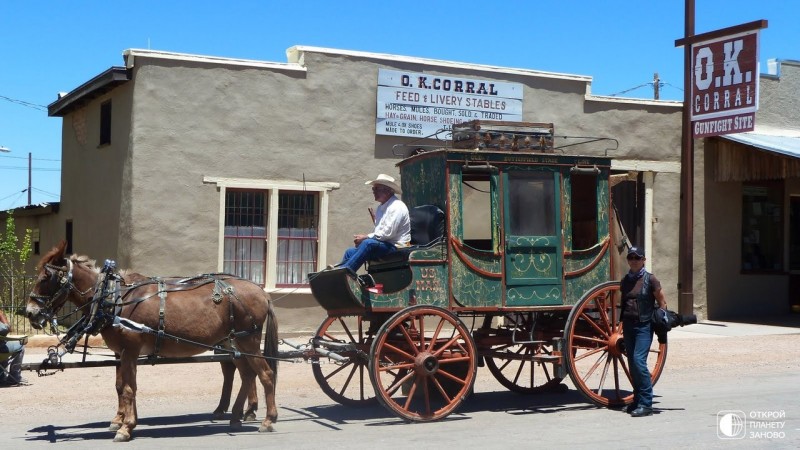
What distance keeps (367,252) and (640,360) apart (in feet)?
9.83

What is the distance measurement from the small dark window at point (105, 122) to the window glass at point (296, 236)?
3.57 metres

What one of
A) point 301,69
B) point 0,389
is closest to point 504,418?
point 0,389

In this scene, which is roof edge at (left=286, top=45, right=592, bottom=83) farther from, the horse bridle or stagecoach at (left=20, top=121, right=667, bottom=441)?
the horse bridle

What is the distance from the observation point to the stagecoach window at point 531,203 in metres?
9.88

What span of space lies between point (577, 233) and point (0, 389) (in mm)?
7181

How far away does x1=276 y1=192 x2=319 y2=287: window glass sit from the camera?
16500 millimetres

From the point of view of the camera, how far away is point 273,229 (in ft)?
53.3

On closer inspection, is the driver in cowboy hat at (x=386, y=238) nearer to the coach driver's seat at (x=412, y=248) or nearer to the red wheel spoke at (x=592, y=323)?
the coach driver's seat at (x=412, y=248)

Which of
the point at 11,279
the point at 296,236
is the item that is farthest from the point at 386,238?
the point at 11,279

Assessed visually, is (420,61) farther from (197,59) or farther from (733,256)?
(733,256)

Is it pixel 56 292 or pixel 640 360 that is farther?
pixel 640 360

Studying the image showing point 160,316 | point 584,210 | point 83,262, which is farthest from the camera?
point 584,210

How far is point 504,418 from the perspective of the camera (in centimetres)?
966

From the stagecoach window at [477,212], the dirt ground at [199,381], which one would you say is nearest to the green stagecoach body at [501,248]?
the stagecoach window at [477,212]
